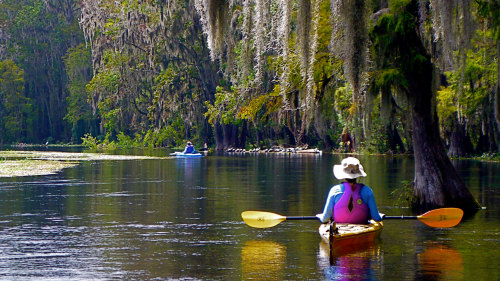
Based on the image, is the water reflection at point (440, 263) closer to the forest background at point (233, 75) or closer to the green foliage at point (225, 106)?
the forest background at point (233, 75)

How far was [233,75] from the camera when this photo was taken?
59844mm

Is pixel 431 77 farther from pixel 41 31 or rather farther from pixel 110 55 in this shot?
pixel 41 31

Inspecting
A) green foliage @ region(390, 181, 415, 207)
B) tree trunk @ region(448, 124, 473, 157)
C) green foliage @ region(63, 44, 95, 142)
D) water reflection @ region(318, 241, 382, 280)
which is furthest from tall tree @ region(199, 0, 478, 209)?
green foliage @ region(63, 44, 95, 142)

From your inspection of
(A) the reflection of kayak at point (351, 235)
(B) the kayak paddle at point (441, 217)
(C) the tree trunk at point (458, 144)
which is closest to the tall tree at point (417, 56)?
(B) the kayak paddle at point (441, 217)

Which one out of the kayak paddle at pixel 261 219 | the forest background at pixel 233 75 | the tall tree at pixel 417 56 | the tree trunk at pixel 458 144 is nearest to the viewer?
the kayak paddle at pixel 261 219

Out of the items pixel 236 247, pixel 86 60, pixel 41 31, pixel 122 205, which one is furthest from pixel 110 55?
pixel 236 247

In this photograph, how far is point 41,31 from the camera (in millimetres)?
107312

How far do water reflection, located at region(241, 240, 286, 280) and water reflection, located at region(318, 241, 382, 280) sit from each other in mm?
681

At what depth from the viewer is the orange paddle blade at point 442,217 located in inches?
675

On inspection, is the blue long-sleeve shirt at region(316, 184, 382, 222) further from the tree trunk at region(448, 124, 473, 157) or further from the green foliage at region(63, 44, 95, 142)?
the green foliage at region(63, 44, 95, 142)

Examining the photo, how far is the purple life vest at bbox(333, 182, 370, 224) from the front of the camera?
15352 mm

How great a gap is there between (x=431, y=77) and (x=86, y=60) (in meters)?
82.5

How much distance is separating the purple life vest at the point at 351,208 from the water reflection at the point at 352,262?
20.2 inches

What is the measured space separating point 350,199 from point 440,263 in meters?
2.05
